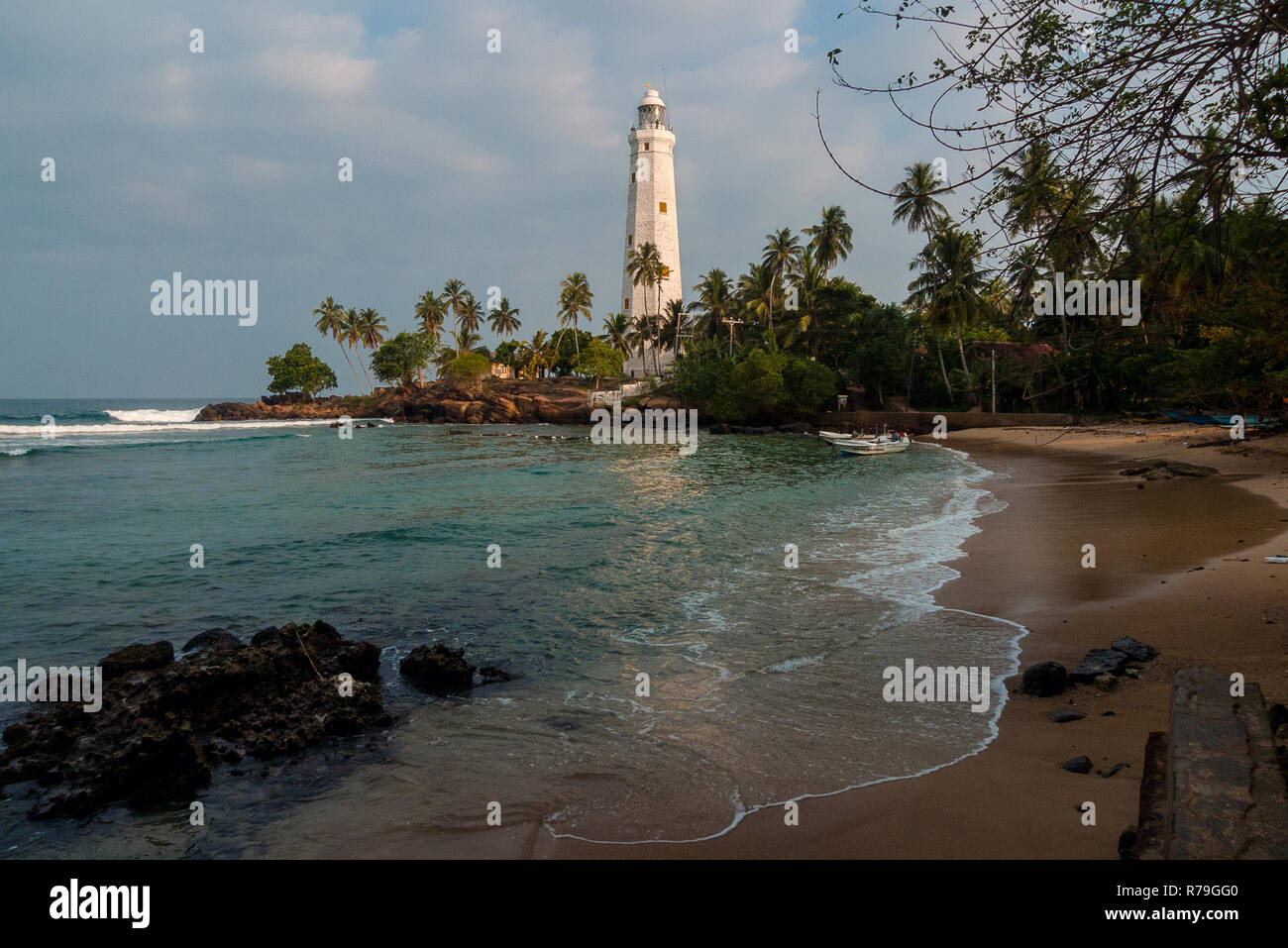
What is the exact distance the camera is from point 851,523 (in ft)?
58.1

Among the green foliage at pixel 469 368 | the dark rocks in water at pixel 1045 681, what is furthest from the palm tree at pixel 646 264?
the dark rocks in water at pixel 1045 681

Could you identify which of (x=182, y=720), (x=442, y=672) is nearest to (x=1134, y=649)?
(x=442, y=672)

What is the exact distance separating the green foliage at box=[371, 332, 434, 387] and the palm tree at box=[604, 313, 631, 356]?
2743 centimetres

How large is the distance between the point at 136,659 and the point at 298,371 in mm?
111733

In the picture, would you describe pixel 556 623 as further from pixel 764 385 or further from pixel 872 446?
pixel 764 385

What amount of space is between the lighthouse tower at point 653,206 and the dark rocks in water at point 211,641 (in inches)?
3014

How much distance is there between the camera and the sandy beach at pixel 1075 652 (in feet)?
13.8

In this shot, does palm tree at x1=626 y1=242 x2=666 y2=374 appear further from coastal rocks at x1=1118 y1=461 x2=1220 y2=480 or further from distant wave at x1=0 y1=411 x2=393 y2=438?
coastal rocks at x1=1118 y1=461 x2=1220 y2=480

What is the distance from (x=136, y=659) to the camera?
7930mm

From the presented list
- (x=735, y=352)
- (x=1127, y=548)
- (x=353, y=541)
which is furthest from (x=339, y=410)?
(x=1127, y=548)
